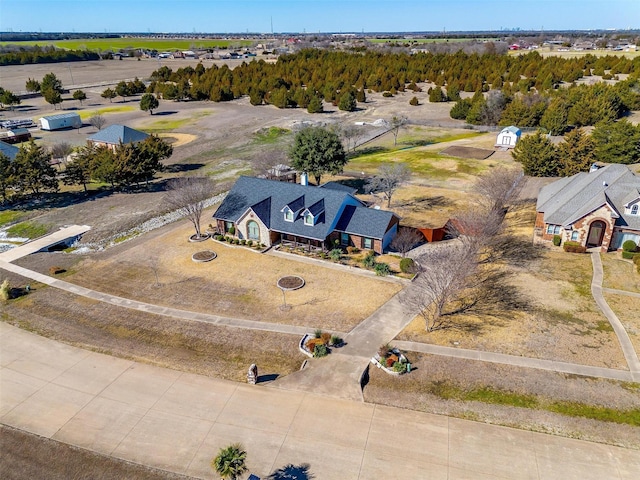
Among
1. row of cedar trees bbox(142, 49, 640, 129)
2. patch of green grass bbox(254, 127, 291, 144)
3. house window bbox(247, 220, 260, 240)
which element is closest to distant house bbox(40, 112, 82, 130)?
row of cedar trees bbox(142, 49, 640, 129)

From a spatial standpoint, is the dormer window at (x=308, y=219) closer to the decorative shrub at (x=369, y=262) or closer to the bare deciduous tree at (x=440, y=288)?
the decorative shrub at (x=369, y=262)

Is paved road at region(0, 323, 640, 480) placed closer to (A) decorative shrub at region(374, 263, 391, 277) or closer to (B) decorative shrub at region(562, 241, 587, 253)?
(A) decorative shrub at region(374, 263, 391, 277)

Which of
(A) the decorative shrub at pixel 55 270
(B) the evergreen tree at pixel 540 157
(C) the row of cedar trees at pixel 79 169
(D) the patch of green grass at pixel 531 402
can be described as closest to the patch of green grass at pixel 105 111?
(C) the row of cedar trees at pixel 79 169

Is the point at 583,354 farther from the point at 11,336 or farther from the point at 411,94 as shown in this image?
the point at 411,94

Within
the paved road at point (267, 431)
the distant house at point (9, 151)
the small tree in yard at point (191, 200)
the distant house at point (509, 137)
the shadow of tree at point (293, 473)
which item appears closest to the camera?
the shadow of tree at point (293, 473)

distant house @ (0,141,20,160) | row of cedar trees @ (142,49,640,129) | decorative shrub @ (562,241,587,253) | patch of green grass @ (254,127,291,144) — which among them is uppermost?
row of cedar trees @ (142,49,640,129)

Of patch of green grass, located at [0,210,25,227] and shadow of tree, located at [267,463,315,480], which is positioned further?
patch of green grass, located at [0,210,25,227]

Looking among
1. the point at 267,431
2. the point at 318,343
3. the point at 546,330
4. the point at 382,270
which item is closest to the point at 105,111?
→ the point at 382,270
